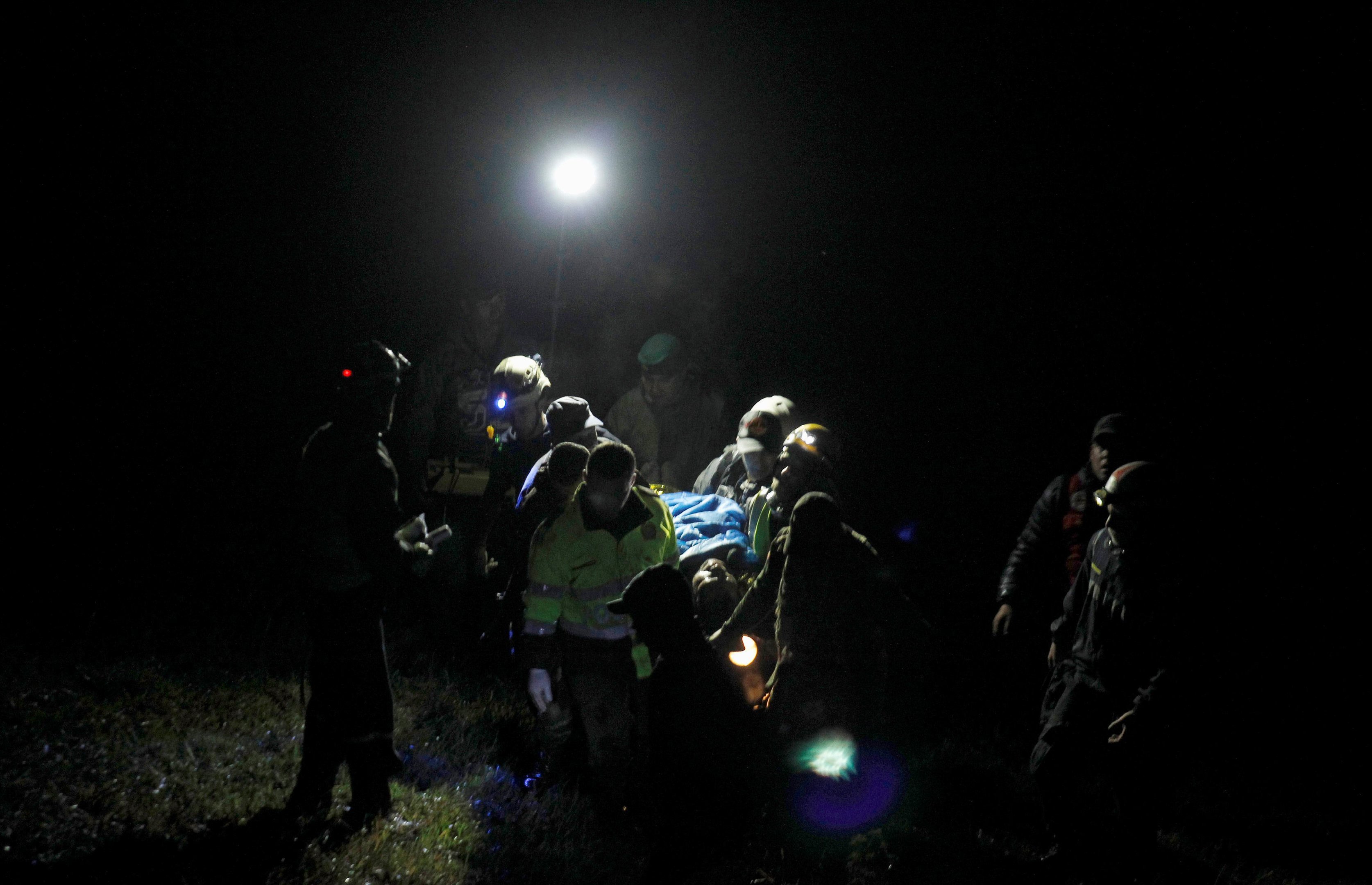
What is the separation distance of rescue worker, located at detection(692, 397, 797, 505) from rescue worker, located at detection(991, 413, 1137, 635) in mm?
1835

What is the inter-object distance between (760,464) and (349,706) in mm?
3232

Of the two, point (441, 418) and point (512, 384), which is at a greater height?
point (441, 418)

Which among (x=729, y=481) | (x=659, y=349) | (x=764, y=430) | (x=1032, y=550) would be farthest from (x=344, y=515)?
(x=659, y=349)

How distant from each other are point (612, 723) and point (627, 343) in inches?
301

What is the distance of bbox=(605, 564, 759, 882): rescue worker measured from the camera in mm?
→ 3074

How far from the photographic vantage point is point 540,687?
12.5 ft

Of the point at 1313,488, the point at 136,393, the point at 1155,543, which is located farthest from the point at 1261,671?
the point at 136,393

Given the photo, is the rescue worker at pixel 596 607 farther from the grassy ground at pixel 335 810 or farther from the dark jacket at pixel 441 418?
the dark jacket at pixel 441 418

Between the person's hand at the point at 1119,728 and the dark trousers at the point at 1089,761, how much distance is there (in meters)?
0.02

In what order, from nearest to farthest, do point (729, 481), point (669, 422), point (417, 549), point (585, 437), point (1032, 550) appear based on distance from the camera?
1. point (417, 549)
2. point (1032, 550)
3. point (585, 437)
4. point (729, 481)
5. point (669, 422)

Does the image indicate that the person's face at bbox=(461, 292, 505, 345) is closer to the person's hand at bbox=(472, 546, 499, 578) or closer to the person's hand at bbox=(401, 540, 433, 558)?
the person's hand at bbox=(472, 546, 499, 578)

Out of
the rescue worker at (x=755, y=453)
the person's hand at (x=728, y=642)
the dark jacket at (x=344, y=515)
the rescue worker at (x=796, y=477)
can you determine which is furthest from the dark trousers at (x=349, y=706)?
the rescue worker at (x=755, y=453)

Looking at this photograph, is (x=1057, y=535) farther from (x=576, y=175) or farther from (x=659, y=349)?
(x=576, y=175)

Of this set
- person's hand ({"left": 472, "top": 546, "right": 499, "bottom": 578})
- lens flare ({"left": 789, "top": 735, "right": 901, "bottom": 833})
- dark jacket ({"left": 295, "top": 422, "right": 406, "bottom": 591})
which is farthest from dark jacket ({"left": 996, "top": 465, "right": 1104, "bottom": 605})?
dark jacket ({"left": 295, "top": 422, "right": 406, "bottom": 591})
